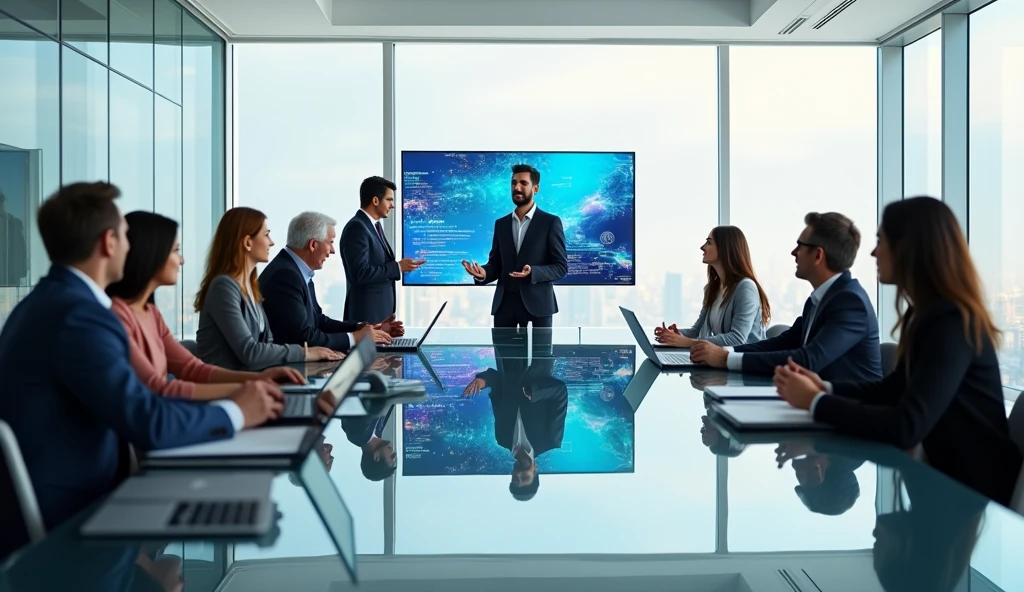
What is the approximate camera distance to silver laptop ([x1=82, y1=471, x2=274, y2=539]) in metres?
1.20

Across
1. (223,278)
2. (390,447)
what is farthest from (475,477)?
(223,278)

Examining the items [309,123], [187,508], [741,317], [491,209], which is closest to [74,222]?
[187,508]

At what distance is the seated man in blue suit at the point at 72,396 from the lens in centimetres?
153

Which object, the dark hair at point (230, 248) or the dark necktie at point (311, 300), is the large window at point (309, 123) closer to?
the dark necktie at point (311, 300)

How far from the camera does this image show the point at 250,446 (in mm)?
1608

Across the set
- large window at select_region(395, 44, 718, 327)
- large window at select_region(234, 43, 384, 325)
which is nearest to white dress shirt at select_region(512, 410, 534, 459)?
large window at select_region(395, 44, 718, 327)

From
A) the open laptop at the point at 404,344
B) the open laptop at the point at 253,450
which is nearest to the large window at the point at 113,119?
the open laptop at the point at 404,344

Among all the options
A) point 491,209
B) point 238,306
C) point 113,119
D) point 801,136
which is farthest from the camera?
point 801,136

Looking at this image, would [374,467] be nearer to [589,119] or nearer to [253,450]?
[253,450]

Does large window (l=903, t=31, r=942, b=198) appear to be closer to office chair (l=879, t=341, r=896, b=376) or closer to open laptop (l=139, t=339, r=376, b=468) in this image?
office chair (l=879, t=341, r=896, b=376)

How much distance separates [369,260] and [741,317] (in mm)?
2416

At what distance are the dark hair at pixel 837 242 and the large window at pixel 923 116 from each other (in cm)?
450

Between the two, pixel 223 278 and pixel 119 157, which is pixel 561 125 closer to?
pixel 119 157

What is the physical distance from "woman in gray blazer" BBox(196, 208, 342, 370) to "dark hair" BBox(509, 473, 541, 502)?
1.76m
